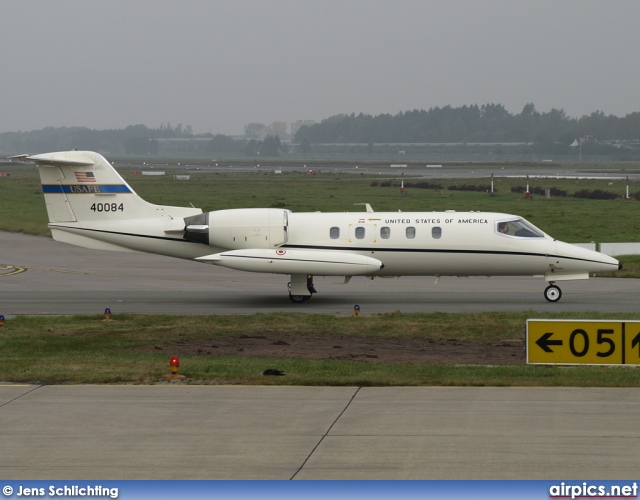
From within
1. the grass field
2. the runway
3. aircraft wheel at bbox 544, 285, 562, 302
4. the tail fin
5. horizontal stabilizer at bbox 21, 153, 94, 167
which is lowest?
the runway

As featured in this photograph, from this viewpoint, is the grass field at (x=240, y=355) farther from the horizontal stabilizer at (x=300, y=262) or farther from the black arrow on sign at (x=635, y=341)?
the horizontal stabilizer at (x=300, y=262)

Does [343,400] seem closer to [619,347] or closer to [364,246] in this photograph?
[619,347]

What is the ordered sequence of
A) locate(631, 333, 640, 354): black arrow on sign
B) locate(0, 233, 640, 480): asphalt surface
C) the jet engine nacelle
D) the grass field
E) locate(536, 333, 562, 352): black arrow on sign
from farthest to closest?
1. the jet engine nacelle
2. locate(536, 333, 562, 352): black arrow on sign
3. locate(631, 333, 640, 354): black arrow on sign
4. the grass field
5. locate(0, 233, 640, 480): asphalt surface

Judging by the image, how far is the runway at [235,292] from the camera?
27656 mm

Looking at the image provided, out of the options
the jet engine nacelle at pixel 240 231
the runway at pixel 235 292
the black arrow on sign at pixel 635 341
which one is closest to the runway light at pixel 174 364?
the black arrow on sign at pixel 635 341

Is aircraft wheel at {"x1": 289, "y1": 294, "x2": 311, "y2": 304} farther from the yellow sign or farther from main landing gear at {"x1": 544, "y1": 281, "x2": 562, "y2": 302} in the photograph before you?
the yellow sign

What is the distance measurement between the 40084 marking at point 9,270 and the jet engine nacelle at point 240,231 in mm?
9922

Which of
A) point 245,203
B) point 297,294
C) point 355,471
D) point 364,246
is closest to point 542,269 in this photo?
point 364,246

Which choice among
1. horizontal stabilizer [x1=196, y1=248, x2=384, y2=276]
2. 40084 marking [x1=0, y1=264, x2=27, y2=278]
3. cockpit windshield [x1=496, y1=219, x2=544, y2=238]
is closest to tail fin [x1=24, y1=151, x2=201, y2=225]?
horizontal stabilizer [x1=196, y1=248, x2=384, y2=276]

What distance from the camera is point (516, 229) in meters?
28.6

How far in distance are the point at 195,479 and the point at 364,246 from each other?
713 inches

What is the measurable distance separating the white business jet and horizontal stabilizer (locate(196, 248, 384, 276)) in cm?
3

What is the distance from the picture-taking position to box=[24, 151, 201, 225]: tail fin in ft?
97.3

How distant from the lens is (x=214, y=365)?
17.8 m
